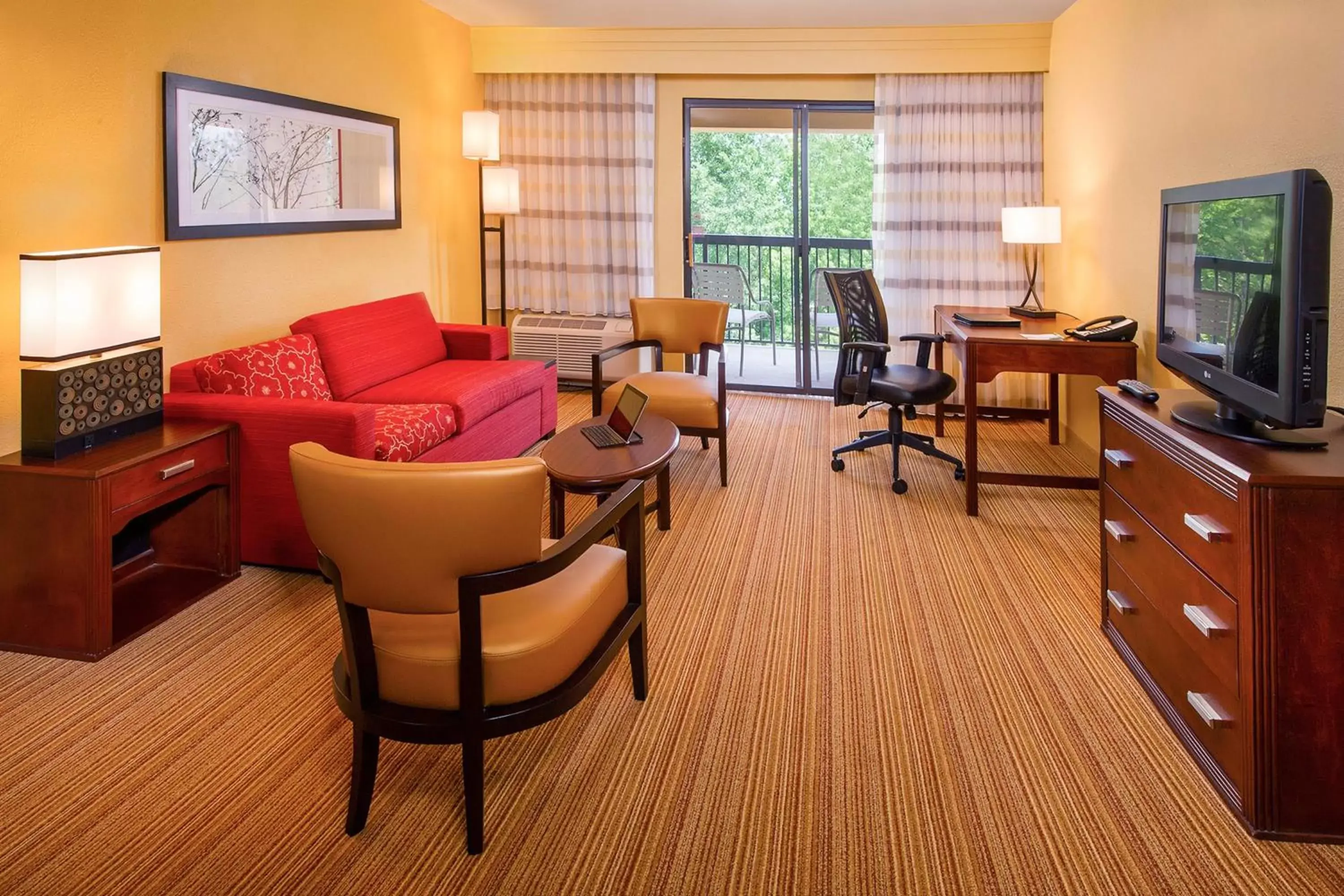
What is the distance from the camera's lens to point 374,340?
4664mm

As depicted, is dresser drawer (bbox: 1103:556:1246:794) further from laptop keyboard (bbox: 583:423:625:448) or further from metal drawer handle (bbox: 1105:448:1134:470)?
laptop keyboard (bbox: 583:423:625:448)

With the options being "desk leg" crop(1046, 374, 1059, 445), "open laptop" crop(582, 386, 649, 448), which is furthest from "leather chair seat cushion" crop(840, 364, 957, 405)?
"open laptop" crop(582, 386, 649, 448)

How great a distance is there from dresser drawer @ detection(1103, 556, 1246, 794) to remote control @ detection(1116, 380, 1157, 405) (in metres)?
0.52

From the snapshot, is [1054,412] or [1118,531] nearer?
[1118,531]

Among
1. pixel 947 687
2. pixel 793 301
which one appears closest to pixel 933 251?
pixel 793 301

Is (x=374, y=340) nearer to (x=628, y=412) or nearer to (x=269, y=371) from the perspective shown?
(x=269, y=371)

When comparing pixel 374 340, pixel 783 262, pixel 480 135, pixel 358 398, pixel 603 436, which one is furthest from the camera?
pixel 783 262

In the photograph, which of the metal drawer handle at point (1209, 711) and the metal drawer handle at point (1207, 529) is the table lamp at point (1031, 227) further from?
the metal drawer handle at point (1209, 711)

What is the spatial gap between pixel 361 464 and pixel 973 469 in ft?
10.5

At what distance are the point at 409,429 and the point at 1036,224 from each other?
372 cm

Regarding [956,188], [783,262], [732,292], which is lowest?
[732,292]

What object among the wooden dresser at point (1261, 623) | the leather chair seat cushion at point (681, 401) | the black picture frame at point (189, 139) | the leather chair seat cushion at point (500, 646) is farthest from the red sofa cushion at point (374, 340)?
the wooden dresser at point (1261, 623)

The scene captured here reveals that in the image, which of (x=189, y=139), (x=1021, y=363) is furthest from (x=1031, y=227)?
(x=189, y=139)

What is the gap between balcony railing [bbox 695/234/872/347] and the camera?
6.69 m
